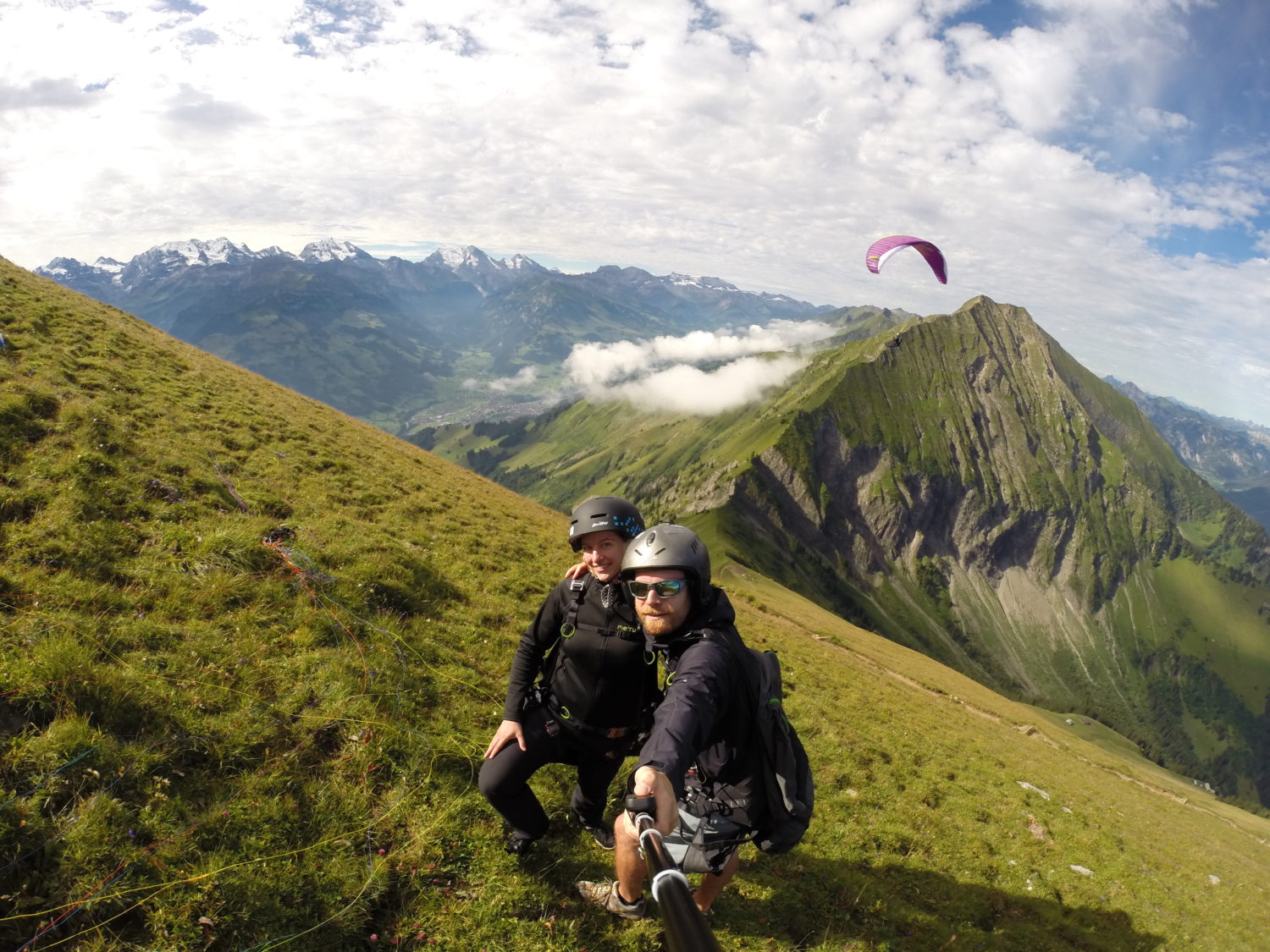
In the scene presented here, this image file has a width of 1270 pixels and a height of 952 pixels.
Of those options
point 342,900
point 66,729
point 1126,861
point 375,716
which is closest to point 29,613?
point 66,729

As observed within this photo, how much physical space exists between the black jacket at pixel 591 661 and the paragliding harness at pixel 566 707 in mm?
12

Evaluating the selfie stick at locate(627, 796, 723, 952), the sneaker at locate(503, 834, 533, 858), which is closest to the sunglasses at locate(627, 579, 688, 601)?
the selfie stick at locate(627, 796, 723, 952)

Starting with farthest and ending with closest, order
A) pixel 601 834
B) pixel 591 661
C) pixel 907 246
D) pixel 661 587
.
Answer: pixel 907 246, pixel 601 834, pixel 591 661, pixel 661 587

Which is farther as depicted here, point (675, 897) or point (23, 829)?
point (23, 829)

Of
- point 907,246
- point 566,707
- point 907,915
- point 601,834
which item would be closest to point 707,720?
point 566,707

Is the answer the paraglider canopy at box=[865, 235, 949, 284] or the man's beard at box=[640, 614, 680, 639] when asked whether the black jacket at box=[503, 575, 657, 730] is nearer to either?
the man's beard at box=[640, 614, 680, 639]

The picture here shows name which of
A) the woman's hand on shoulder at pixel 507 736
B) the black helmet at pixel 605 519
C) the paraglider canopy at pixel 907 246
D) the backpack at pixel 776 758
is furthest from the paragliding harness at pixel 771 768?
the paraglider canopy at pixel 907 246

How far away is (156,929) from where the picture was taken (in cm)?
506

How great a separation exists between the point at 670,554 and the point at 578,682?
2.33 metres

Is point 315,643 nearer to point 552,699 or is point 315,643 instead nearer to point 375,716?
point 375,716

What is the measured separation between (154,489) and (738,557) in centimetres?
19428

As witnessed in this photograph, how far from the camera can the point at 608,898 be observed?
6922mm

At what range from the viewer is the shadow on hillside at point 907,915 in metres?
8.27

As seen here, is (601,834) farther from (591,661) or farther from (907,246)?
(907,246)
